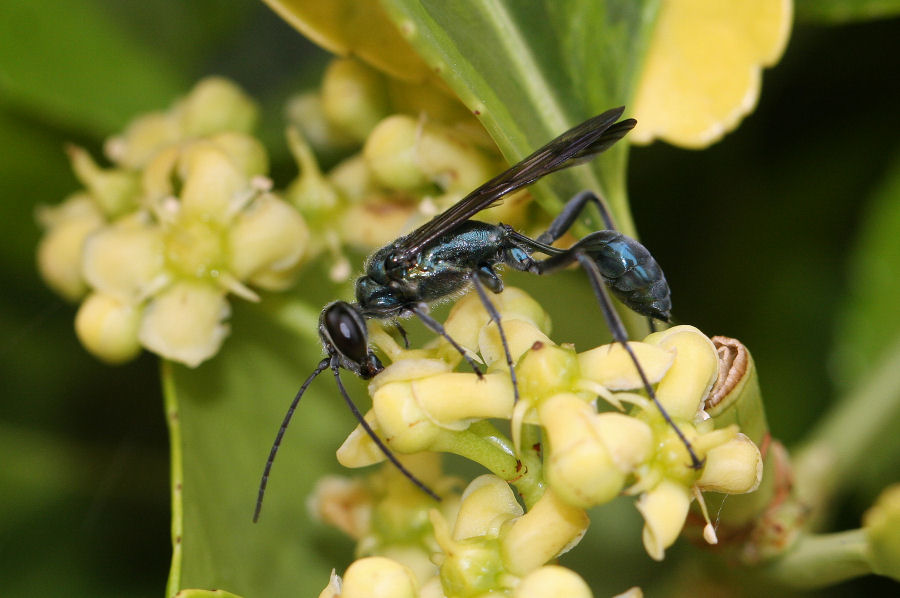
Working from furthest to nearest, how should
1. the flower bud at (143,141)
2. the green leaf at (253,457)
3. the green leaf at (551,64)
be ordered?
1. the flower bud at (143,141)
2. the green leaf at (253,457)
3. the green leaf at (551,64)

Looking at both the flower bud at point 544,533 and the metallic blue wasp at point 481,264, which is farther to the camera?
the metallic blue wasp at point 481,264

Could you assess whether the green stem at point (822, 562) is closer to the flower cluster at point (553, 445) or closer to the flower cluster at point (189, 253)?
the flower cluster at point (553, 445)

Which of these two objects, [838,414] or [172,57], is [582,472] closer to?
[838,414]

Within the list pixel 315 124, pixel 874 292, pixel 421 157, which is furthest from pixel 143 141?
pixel 874 292

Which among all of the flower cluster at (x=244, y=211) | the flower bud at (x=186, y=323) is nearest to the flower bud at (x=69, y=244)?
the flower cluster at (x=244, y=211)

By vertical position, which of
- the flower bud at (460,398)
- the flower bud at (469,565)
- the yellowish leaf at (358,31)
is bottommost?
the flower bud at (469,565)

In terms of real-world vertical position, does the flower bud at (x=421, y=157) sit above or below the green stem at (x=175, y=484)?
above

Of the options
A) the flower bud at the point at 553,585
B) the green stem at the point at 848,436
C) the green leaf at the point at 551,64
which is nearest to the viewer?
the flower bud at the point at 553,585

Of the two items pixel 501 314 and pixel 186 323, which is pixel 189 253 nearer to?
pixel 186 323
